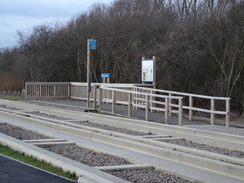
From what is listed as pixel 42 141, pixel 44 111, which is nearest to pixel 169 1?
pixel 44 111

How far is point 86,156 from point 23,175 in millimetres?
2619

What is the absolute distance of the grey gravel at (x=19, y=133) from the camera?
14.3m

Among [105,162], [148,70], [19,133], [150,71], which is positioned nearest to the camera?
[105,162]

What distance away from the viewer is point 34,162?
988 cm

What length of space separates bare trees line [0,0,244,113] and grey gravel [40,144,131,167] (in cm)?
1654

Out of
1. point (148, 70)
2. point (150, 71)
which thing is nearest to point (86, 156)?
point (150, 71)

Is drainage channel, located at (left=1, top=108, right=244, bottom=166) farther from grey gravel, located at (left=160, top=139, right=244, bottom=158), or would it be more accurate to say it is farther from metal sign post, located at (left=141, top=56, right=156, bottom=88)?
metal sign post, located at (left=141, top=56, right=156, bottom=88)

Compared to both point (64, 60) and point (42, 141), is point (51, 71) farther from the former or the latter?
point (42, 141)

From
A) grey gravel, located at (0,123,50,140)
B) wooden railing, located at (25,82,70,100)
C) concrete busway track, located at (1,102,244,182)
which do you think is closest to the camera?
concrete busway track, located at (1,102,244,182)

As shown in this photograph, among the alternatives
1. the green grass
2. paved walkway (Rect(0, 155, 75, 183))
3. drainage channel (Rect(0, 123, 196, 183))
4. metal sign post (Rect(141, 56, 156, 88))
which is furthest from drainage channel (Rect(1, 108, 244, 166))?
metal sign post (Rect(141, 56, 156, 88))

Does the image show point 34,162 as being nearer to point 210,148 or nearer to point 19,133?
point 210,148

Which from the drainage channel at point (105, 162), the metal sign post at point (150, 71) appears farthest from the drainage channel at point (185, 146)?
the metal sign post at point (150, 71)

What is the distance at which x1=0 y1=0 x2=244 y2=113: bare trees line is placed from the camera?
27.4 metres

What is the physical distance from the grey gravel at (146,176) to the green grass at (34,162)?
918 mm
